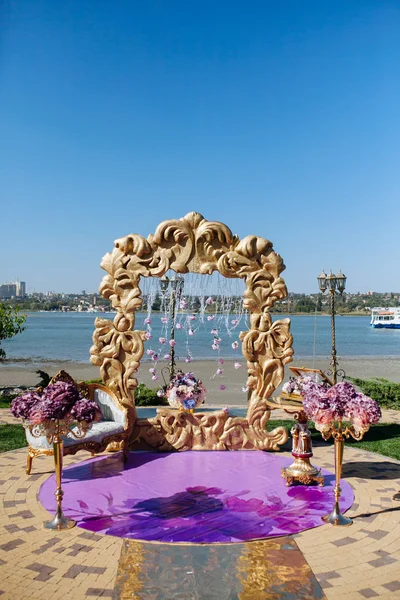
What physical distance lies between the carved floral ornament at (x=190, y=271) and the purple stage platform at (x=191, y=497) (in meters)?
0.96

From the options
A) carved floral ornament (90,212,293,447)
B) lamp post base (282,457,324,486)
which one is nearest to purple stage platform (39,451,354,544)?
lamp post base (282,457,324,486)

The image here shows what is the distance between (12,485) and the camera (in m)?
6.64

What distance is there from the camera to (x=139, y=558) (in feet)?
15.2

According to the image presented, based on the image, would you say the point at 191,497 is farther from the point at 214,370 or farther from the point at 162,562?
the point at 214,370

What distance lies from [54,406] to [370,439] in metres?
6.42

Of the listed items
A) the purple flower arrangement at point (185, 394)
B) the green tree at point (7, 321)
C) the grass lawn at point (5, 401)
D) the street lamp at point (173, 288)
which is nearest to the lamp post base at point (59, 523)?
the purple flower arrangement at point (185, 394)

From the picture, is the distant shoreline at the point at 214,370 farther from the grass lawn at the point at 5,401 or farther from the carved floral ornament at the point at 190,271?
the carved floral ornament at the point at 190,271

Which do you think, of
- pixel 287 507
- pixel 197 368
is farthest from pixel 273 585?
pixel 197 368

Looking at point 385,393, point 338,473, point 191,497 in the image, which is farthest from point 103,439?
point 385,393

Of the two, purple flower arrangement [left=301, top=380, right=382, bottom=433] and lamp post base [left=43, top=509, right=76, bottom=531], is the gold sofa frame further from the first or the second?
purple flower arrangement [left=301, top=380, right=382, bottom=433]

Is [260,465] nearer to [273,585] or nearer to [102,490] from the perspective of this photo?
[102,490]

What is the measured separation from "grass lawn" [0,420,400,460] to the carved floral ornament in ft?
5.97

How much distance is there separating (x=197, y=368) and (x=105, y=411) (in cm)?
1473

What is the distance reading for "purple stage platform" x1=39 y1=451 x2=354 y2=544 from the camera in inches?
208
